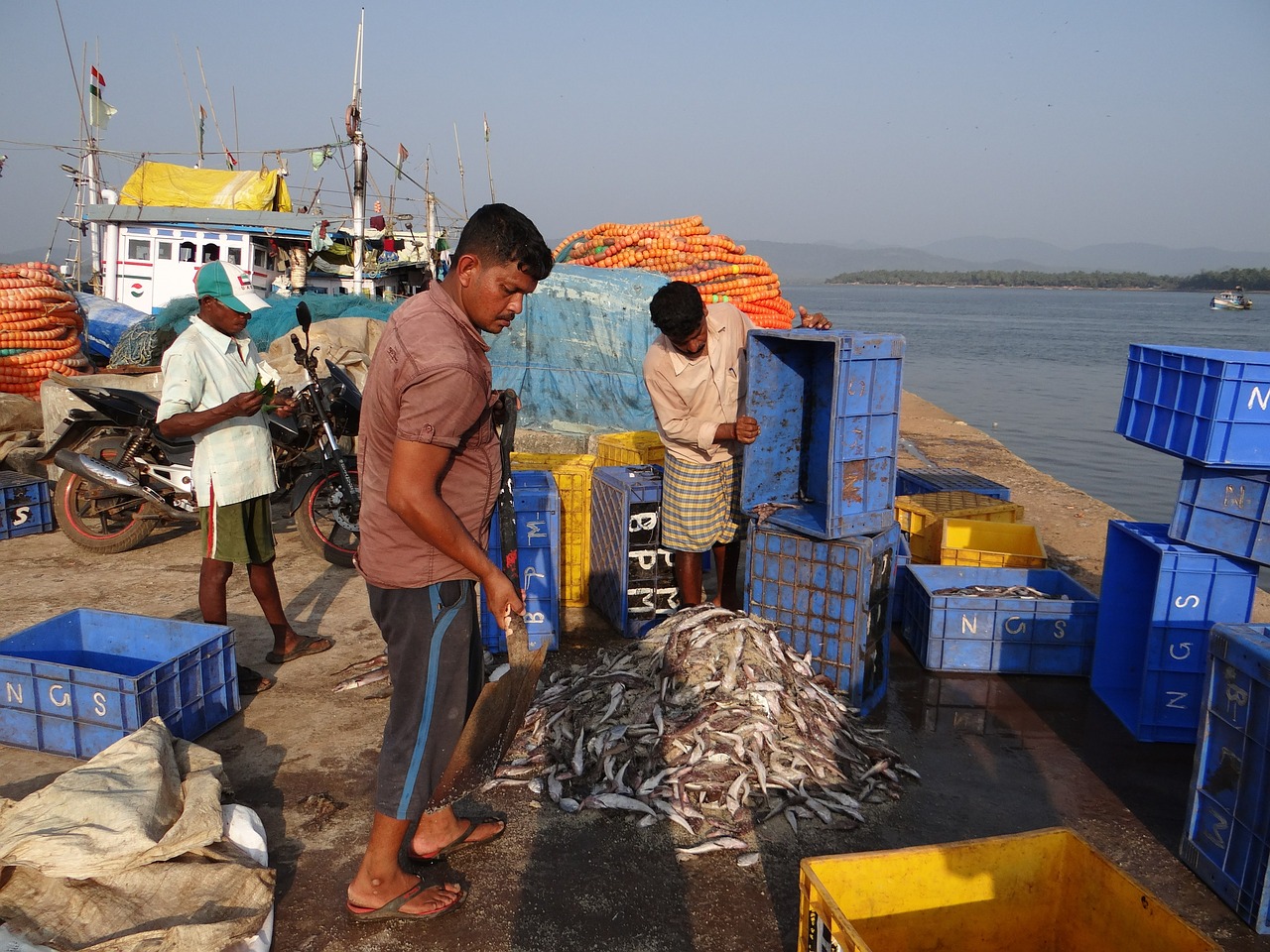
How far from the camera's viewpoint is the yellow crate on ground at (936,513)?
6.80 meters

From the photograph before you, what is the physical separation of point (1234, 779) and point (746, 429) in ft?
9.30

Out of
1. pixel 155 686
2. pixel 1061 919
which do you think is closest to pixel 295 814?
pixel 155 686

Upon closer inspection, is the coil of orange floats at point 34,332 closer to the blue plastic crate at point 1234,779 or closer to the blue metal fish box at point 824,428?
the blue metal fish box at point 824,428

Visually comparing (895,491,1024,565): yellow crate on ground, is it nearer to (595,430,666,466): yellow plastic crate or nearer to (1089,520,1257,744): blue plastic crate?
(1089,520,1257,744): blue plastic crate

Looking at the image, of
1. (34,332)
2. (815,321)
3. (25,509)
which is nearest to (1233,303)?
(815,321)

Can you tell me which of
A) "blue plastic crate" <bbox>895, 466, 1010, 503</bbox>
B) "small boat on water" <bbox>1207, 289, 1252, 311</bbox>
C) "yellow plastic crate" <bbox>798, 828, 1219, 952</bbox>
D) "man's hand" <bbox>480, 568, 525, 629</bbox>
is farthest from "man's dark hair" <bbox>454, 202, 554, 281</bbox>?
"small boat on water" <bbox>1207, 289, 1252, 311</bbox>

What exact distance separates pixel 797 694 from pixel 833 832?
79cm

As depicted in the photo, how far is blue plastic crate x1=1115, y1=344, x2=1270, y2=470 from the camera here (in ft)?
13.7

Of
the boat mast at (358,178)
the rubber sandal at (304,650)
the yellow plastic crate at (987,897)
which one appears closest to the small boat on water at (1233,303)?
the boat mast at (358,178)

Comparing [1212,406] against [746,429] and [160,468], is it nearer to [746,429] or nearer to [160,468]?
[746,429]

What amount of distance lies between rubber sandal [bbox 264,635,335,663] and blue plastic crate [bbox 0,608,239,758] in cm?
73

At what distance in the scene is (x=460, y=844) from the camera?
3652 millimetres

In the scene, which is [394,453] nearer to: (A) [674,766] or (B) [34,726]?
(A) [674,766]

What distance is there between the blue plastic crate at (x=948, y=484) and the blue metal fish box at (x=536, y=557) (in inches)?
128
